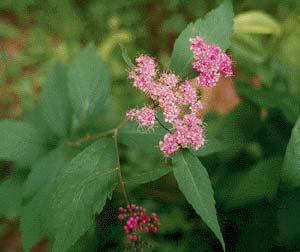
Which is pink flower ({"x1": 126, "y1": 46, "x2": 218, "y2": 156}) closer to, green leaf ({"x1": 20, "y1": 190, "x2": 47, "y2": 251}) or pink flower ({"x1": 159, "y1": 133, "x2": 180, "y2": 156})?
pink flower ({"x1": 159, "y1": 133, "x2": 180, "y2": 156})

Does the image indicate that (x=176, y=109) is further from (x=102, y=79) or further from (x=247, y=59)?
(x=247, y=59)

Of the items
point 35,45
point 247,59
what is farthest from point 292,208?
point 35,45

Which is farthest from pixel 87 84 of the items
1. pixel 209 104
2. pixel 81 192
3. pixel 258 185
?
pixel 209 104

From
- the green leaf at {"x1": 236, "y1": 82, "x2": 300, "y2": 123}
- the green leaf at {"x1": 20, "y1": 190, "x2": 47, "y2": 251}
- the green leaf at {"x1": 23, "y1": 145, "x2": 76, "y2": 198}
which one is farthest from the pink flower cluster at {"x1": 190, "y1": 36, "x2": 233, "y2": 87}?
the green leaf at {"x1": 20, "y1": 190, "x2": 47, "y2": 251}

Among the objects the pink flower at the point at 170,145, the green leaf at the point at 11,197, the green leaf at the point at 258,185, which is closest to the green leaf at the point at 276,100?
the green leaf at the point at 258,185

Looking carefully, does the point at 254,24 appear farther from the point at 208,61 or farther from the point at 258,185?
the point at 208,61

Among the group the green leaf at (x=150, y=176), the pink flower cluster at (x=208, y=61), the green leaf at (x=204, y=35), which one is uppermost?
the green leaf at (x=204, y=35)

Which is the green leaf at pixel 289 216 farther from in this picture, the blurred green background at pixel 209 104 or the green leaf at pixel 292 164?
the green leaf at pixel 292 164
